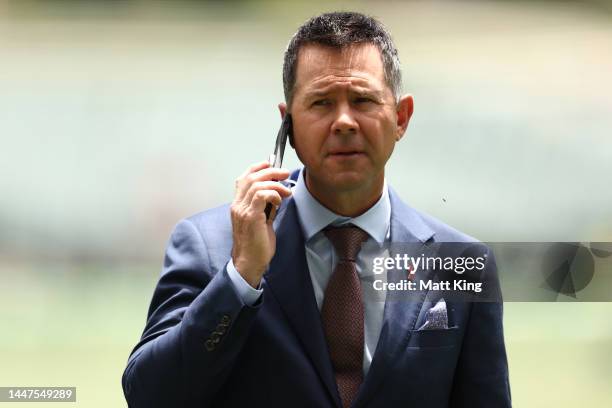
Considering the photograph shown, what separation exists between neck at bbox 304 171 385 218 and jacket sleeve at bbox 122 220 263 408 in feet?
0.90

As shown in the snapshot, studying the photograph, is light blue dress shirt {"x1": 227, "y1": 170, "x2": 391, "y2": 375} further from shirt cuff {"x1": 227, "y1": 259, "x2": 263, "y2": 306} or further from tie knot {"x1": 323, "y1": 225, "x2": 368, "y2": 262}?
shirt cuff {"x1": 227, "y1": 259, "x2": 263, "y2": 306}

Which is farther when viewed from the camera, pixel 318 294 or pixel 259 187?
pixel 318 294

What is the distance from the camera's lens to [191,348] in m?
1.35

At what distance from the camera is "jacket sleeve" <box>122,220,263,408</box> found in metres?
1.35

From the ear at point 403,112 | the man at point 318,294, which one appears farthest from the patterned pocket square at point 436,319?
the ear at point 403,112

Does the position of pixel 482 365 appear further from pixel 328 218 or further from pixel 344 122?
pixel 344 122

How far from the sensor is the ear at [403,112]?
1.63 meters

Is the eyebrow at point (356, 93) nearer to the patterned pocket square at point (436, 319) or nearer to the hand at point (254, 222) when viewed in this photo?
the hand at point (254, 222)


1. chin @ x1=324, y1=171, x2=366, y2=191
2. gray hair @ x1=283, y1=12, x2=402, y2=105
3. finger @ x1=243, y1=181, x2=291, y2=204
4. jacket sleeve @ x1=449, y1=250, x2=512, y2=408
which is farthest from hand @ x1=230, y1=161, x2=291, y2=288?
jacket sleeve @ x1=449, y1=250, x2=512, y2=408

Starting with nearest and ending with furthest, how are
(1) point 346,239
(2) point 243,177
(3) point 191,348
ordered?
1. (3) point 191,348
2. (2) point 243,177
3. (1) point 346,239

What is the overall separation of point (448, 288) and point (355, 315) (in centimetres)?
19

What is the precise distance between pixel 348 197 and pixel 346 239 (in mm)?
76

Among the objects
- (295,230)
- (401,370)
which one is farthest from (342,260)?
(401,370)

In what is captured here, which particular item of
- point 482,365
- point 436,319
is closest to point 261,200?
point 436,319
